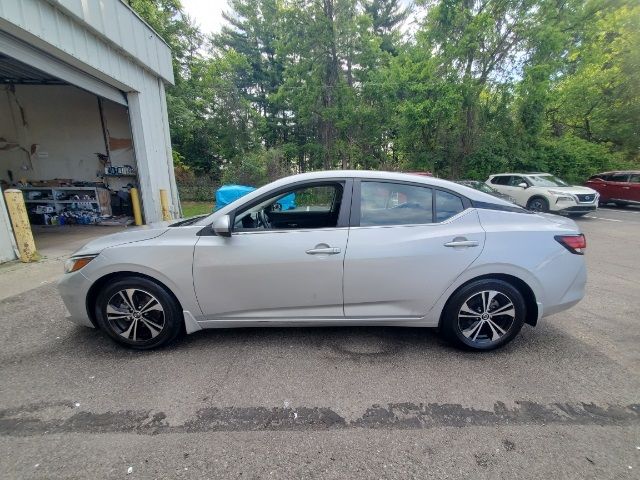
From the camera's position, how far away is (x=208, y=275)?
2.62 metres

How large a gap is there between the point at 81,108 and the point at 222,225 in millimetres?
12241

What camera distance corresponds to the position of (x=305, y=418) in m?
2.04

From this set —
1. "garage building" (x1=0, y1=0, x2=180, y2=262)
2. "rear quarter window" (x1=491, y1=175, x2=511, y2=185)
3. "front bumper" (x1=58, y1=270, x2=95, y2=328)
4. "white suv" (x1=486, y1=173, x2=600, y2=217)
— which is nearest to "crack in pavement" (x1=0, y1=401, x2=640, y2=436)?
"front bumper" (x1=58, y1=270, x2=95, y2=328)

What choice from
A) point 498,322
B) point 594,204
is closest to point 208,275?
point 498,322

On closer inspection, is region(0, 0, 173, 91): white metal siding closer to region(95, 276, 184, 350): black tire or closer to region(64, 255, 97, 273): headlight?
region(64, 255, 97, 273): headlight

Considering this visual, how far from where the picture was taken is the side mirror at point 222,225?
2.50 meters

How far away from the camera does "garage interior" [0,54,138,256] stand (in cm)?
1014

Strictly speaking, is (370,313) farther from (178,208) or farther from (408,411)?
(178,208)

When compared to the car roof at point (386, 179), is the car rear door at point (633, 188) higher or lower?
lower

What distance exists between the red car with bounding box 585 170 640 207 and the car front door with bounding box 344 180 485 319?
607 inches

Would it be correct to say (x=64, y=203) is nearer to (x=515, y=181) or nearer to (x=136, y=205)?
(x=136, y=205)

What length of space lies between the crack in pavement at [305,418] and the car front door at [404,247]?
32.8 inches

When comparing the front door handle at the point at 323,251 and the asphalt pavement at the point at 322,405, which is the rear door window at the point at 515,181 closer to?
the asphalt pavement at the point at 322,405

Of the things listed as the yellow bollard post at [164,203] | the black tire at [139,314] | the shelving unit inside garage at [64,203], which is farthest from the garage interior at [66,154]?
the black tire at [139,314]
